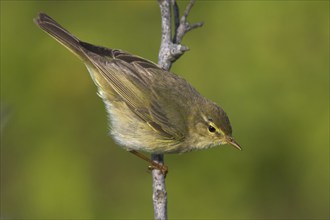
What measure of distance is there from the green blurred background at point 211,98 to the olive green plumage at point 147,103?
589mm

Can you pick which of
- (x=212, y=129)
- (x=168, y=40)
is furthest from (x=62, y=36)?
(x=212, y=129)

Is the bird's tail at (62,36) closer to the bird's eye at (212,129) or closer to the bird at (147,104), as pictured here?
the bird at (147,104)

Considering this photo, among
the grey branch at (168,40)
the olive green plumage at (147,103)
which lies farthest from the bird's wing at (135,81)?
the grey branch at (168,40)

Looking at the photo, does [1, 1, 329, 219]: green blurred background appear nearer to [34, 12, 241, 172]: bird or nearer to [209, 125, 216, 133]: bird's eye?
[34, 12, 241, 172]: bird

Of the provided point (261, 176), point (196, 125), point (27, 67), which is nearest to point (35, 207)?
point (27, 67)

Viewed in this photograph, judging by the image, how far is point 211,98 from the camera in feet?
16.7

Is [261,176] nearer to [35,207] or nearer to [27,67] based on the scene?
[35,207]

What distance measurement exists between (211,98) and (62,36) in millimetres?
1489

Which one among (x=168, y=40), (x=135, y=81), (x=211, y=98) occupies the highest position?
(x=168, y=40)

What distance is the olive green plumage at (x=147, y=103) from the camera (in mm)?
4234

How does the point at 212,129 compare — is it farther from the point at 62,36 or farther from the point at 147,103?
the point at 62,36

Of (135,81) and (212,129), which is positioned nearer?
(212,129)

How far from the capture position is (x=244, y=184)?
4.80m

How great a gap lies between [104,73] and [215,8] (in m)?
1.71
